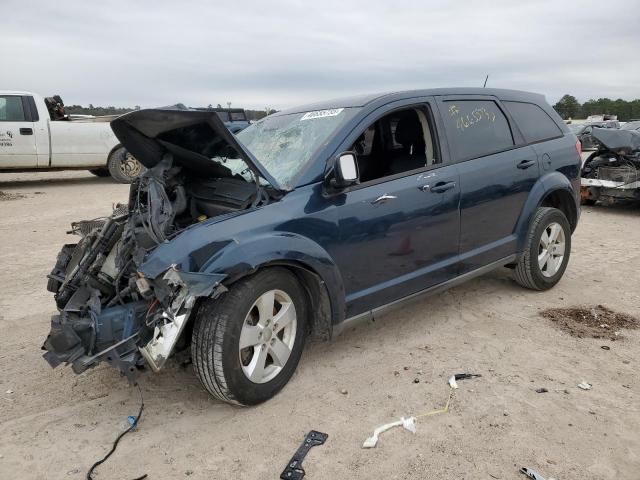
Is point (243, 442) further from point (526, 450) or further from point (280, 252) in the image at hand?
point (526, 450)

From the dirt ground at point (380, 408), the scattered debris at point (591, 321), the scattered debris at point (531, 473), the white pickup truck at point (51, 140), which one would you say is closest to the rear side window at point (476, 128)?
the dirt ground at point (380, 408)

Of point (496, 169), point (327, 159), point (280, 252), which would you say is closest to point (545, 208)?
point (496, 169)

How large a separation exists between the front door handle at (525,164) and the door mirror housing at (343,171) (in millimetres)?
1947

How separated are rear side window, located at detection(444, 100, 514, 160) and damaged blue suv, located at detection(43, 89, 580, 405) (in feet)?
0.04

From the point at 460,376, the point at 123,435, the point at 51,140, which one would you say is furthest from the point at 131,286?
the point at 51,140

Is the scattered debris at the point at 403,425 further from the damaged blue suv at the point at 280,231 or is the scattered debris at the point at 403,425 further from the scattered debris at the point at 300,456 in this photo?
the damaged blue suv at the point at 280,231

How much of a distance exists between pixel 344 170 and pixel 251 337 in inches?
45.2

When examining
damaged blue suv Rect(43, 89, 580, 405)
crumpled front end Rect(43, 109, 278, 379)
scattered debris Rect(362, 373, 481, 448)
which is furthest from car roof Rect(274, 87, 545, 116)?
scattered debris Rect(362, 373, 481, 448)

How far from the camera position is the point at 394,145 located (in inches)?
188

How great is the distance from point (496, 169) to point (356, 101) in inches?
52.6

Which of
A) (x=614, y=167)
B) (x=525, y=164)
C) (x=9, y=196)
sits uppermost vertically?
(x=525, y=164)

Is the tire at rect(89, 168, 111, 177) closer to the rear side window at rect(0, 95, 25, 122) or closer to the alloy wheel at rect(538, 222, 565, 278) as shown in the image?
the rear side window at rect(0, 95, 25, 122)

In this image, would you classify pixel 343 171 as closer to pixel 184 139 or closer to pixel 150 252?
pixel 184 139

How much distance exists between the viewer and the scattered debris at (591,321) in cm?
414
